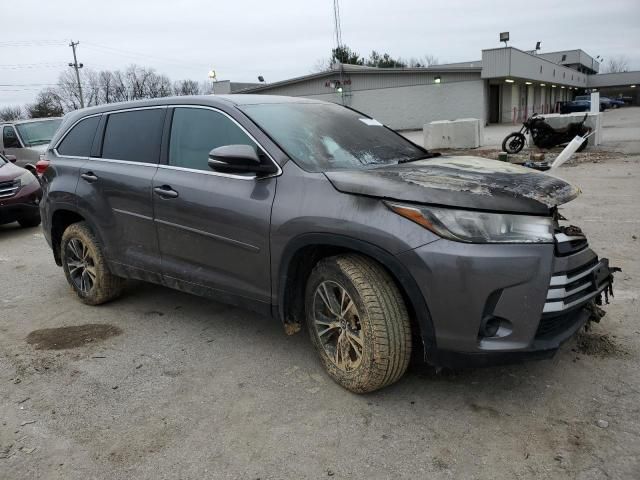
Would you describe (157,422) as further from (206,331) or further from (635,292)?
(635,292)

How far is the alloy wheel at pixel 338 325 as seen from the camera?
3027mm

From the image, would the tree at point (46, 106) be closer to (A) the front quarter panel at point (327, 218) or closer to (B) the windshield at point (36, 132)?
(B) the windshield at point (36, 132)

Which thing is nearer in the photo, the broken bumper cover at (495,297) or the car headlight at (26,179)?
the broken bumper cover at (495,297)

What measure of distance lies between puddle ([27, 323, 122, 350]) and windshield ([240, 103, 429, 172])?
2128 millimetres

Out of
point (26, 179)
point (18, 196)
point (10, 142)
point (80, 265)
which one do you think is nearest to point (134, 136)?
point (80, 265)

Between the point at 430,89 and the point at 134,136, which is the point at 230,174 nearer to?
the point at 134,136

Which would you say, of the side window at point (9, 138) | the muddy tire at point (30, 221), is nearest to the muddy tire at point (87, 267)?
the muddy tire at point (30, 221)

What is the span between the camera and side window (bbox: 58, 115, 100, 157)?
187 inches

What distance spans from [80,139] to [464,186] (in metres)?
3.63

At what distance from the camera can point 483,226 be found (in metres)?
2.61

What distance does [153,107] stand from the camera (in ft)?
13.9

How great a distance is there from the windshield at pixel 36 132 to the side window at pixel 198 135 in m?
10.4

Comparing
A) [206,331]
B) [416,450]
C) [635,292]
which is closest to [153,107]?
[206,331]

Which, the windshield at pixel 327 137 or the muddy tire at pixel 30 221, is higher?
the windshield at pixel 327 137
